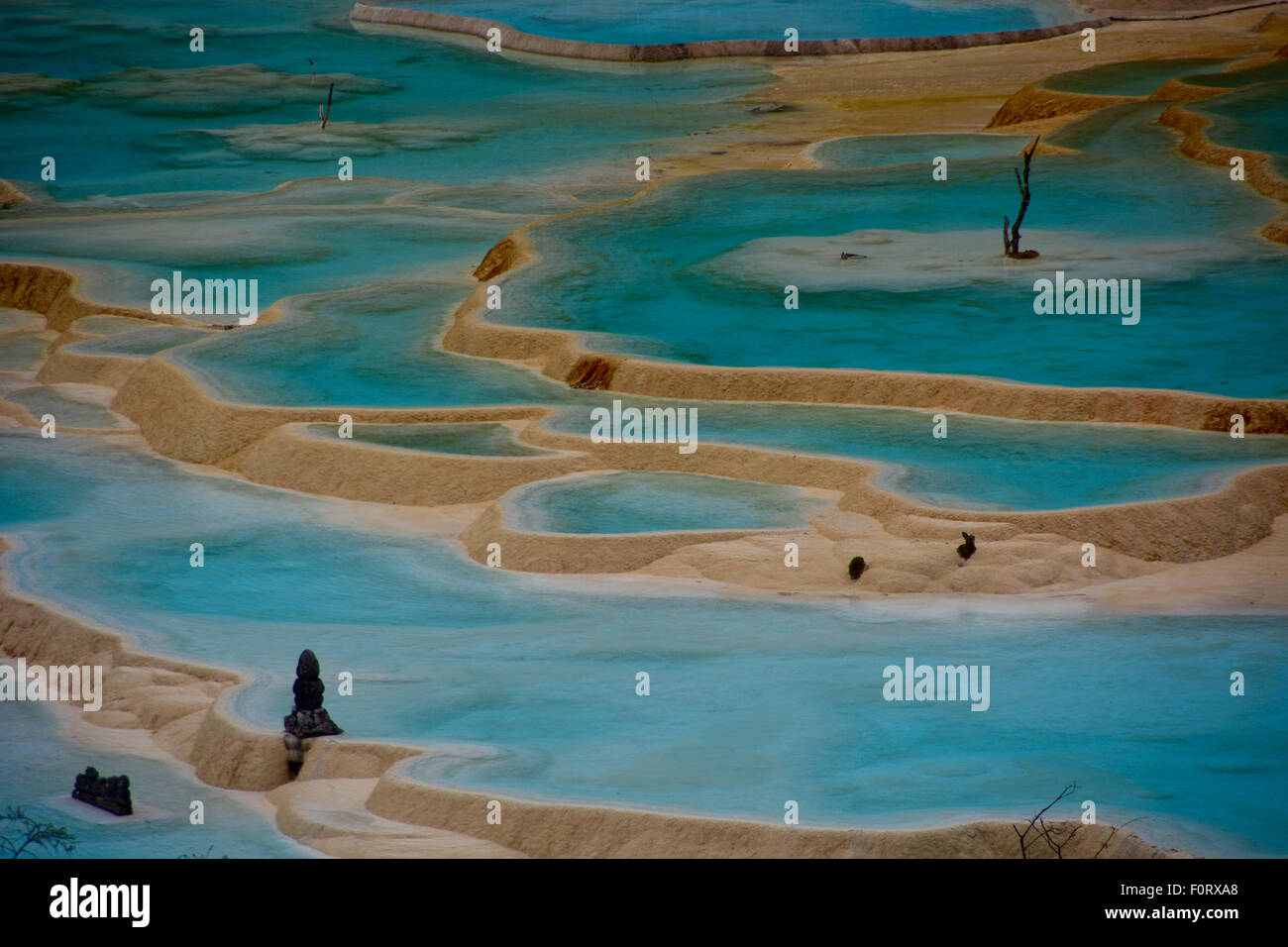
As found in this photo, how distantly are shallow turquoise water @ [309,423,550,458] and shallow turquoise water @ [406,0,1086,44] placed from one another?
106ft

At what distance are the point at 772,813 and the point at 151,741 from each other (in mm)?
4686

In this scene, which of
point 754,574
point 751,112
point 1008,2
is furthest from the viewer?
point 1008,2

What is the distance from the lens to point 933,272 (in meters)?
21.9

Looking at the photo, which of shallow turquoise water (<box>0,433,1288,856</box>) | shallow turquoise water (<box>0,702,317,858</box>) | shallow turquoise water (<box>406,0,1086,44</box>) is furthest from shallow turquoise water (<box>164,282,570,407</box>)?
shallow turquoise water (<box>406,0,1086,44</box>)

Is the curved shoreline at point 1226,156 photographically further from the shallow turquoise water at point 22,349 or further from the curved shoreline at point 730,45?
the curved shoreline at point 730,45

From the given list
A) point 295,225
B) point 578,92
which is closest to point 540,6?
point 578,92

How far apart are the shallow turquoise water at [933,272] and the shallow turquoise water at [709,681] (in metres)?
5.55

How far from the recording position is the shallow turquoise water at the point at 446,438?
17266 mm

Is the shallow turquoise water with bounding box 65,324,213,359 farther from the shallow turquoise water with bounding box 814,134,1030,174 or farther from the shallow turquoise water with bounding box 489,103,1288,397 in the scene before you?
the shallow turquoise water with bounding box 814,134,1030,174

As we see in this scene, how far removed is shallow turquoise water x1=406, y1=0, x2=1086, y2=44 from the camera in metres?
48.5

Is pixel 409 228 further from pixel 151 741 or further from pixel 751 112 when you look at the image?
pixel 151 741

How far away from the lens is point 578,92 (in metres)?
44.1

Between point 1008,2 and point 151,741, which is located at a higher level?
point 1008,2

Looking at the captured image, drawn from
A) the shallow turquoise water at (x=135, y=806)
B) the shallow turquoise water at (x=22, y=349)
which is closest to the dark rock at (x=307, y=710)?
the shallow turquoise water at (x=135, y=806)
